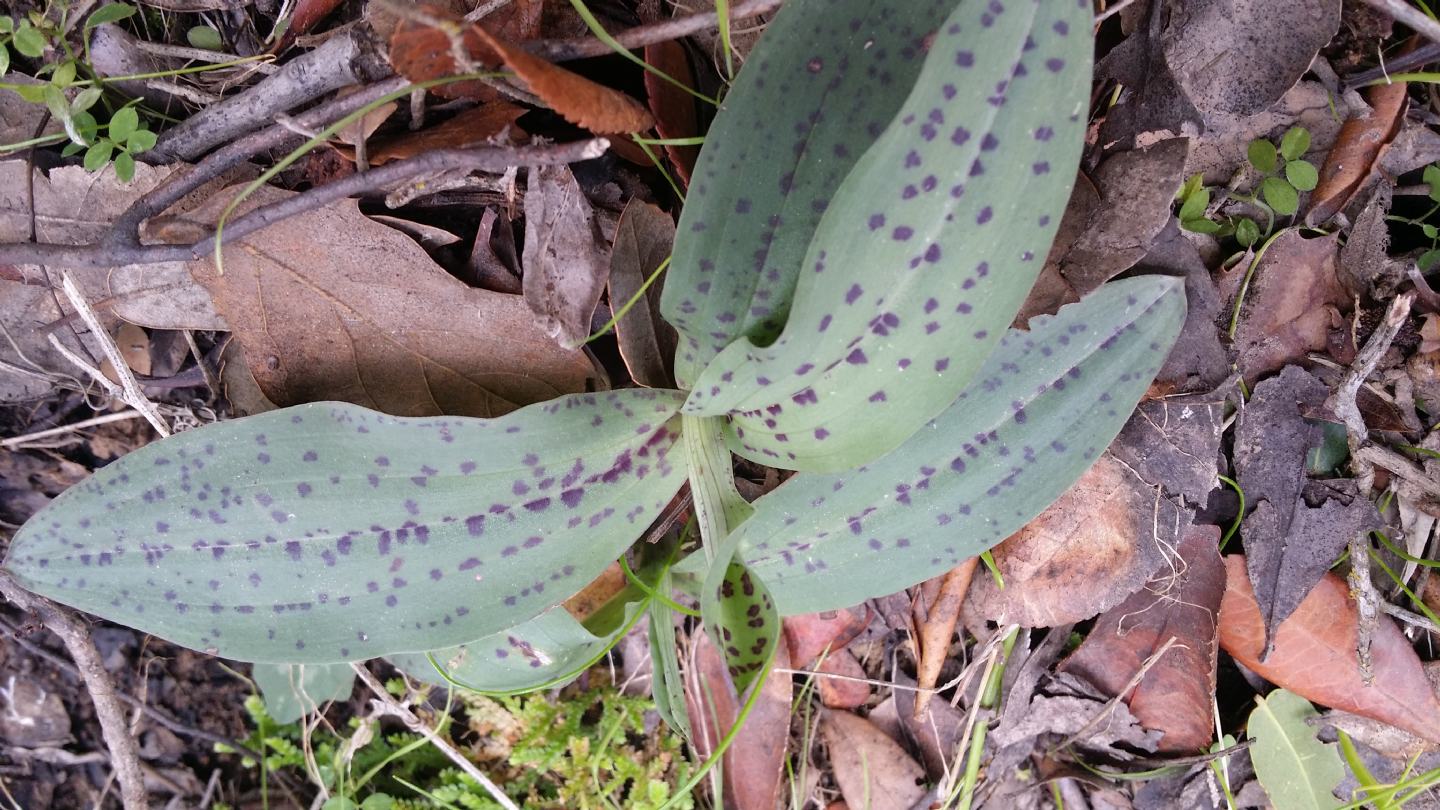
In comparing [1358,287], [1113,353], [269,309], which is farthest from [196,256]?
[1358,287]

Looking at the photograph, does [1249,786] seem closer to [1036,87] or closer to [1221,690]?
[1221,690]

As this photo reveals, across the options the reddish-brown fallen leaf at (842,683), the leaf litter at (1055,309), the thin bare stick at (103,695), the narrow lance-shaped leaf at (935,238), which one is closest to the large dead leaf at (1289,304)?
the leaf litter at (1055,309)

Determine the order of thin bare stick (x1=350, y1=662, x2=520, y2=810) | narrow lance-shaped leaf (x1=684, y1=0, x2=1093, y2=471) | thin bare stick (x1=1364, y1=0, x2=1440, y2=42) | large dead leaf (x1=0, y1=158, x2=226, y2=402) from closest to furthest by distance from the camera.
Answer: narrow lance-shaped leaf (x1=684, y1=0, x2=1093, y2=471), thin bare stick (x1=1364, y1=0, x2=1440, y2=42), large dead leaf (x1=0, y1=158, x2=226, y2=402), thin bare stick (x1=350, y1=662, x2=520, y2=810)

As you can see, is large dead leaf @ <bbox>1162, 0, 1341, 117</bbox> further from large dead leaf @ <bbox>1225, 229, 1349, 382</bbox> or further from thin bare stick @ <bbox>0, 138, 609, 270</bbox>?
thin bare stick @ <bbox>0, 138, 609, 270</bbox>

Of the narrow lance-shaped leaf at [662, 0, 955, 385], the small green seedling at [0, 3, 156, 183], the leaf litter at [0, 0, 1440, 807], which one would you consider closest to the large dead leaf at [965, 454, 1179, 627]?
the leaf litter at [0, 0, 1440, 807]

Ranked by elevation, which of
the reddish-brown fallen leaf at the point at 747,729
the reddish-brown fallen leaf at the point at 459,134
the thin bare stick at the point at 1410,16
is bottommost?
the reddish-brown fallen leaf at the point at 747,729

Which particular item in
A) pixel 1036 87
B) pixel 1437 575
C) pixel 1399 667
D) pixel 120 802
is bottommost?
pixel 120 802

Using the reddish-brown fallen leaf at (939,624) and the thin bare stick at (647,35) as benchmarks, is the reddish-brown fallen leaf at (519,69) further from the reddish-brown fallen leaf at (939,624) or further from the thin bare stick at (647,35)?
the reddish-brown fallen leaf at (939,624)
